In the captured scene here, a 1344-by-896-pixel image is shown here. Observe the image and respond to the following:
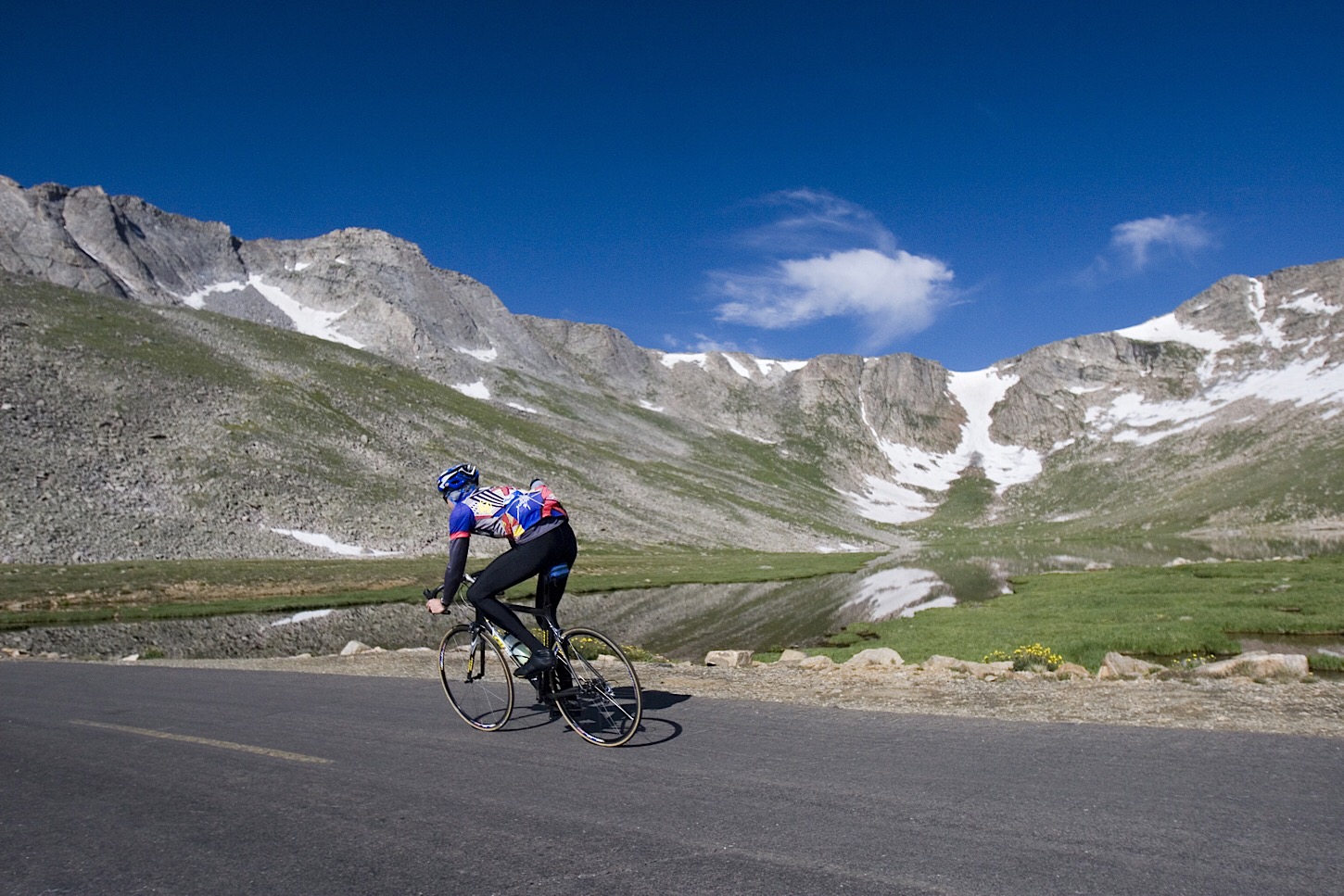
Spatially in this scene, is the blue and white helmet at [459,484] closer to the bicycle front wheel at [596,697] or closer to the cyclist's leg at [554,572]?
the cyclist's leg at [554,572]

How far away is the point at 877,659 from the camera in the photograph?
22641mm

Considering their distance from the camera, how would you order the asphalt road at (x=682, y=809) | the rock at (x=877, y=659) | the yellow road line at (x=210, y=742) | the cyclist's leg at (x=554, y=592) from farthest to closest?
the rock at (x=877, y=659), the cyclist's leg at (x=554, y=592), the yellow road line at (x=210, y=742), the asphalt road at (x=682, y=809)

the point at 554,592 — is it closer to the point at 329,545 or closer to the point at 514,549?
the point at 514,549

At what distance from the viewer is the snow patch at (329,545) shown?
3457 inches

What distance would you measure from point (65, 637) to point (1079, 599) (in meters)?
59.0

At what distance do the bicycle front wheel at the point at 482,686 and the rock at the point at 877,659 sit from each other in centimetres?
1201

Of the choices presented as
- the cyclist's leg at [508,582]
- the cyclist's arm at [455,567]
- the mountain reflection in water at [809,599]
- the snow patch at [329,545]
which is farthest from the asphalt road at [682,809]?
the snow patch at [329,545]

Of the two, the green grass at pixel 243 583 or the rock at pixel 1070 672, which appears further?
the green grass at pixel 243 583

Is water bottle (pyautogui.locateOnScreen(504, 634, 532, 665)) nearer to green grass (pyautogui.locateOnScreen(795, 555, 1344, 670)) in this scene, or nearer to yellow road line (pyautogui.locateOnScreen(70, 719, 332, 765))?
yellow road line (pyautogui.locateOnScreen(70, 719, 332, 765))

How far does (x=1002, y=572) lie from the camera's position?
83.6m

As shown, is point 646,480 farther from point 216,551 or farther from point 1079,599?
point 1079,599

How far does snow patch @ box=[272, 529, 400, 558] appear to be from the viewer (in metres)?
87.8

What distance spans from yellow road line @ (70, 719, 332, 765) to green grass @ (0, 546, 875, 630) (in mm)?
40137

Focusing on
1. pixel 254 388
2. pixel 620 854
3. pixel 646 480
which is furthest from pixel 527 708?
pixel 646 480
